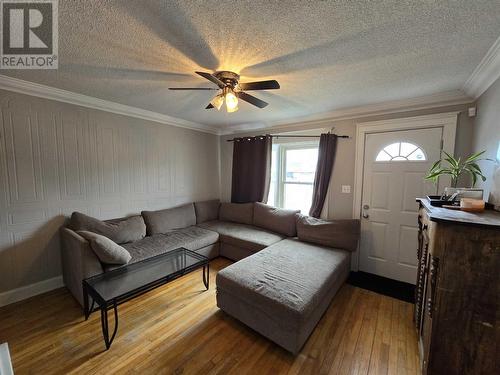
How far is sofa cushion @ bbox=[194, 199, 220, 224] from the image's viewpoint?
155 inches

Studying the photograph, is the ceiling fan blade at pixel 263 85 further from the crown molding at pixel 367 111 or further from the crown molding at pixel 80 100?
the crown molding at pixel 80 100

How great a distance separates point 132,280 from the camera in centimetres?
205

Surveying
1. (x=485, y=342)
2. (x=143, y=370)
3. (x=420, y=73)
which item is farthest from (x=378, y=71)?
(x=143, y=370)

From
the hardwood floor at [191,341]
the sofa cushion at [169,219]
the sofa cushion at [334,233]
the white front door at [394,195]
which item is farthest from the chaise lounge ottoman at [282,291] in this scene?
the sofa cushion at [169,219]

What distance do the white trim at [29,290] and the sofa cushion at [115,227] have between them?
712 millimetres

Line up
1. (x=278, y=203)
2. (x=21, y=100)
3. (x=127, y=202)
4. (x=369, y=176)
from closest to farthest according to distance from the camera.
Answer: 1. (x=21, y=100)
2. (x=369, y=176)
3. (x=127, y=202)
4. (x=278, y=203)

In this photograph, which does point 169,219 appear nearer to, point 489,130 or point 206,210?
point 206,210

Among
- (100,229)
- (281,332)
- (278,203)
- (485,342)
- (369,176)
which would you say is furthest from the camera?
(278,203)

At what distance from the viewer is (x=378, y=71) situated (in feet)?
6.06

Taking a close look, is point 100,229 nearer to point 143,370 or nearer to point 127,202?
point 127,202

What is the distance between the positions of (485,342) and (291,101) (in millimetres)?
2611

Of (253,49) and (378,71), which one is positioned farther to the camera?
(378,71)

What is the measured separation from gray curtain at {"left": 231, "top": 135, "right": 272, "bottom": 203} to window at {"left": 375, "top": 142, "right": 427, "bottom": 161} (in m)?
1.78

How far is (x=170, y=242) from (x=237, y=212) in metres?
1.44
